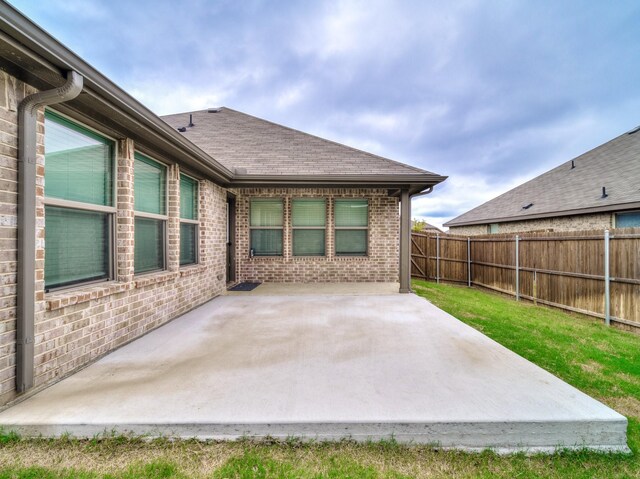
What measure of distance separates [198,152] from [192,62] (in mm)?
8924

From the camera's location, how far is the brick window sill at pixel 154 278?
364cm

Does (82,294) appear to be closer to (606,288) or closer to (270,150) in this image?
(270,150)

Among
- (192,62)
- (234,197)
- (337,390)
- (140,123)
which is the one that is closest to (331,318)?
(337,390)

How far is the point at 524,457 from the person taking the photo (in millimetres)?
1885

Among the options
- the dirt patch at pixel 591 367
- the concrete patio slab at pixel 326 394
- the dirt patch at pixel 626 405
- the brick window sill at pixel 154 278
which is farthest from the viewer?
the brick window sill at pixel 154 278

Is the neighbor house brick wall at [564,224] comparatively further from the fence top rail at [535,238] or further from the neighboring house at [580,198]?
the fence top rail at [535,238]

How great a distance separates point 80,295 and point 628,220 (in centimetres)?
1245

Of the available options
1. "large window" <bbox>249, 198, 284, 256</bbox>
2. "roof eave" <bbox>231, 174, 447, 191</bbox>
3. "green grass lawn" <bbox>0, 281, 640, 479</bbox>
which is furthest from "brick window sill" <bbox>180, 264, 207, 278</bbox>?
"green grass lawn" <bbox>0, 281, 640, 479</bbox>

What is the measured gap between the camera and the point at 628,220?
784 centimetres

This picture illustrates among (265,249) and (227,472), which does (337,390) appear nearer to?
(227,472)

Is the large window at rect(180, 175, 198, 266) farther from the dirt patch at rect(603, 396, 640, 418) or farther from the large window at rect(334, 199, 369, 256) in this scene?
the dirt patch at rect(603, 396, 640, 418)

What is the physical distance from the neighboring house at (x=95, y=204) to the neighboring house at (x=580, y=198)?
660 centimetres

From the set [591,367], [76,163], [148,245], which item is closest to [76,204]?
[76,163]

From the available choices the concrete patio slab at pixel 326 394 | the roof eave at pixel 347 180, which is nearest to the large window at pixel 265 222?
the roof eave at pixel 347 180
